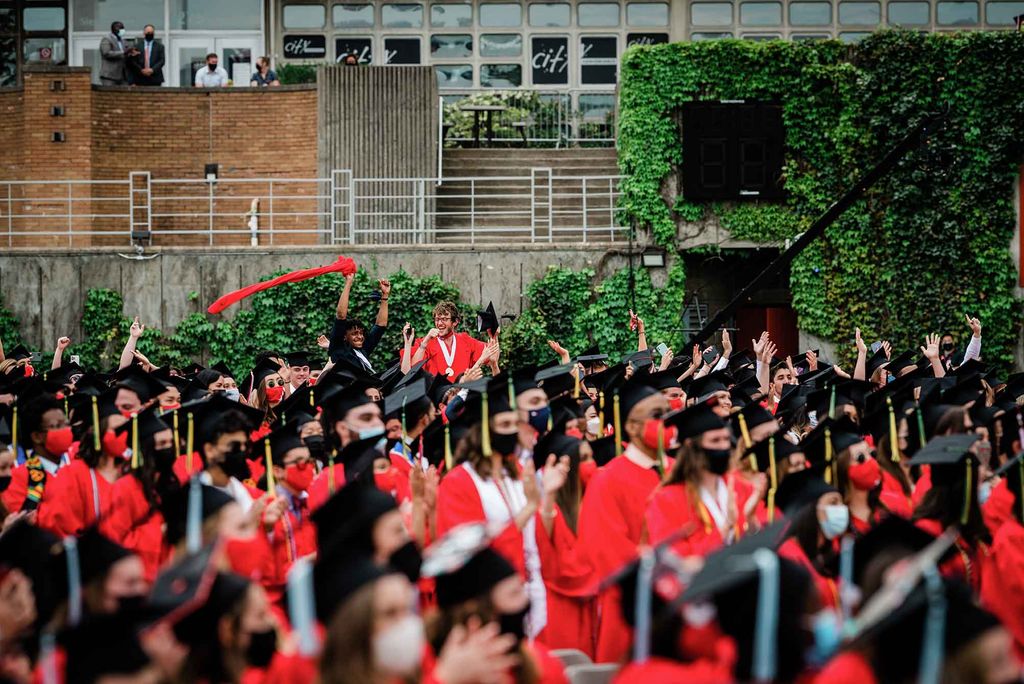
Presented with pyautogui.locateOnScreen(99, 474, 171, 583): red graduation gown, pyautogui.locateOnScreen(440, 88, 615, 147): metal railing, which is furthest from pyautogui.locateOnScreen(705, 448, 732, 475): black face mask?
pyautogui.locateOnScreen(440, 88, 615, 147): metal railing

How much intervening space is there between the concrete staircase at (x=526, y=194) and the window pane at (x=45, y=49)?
28.5 feet

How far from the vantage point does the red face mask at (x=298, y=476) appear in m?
6.54

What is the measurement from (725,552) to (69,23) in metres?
23.7


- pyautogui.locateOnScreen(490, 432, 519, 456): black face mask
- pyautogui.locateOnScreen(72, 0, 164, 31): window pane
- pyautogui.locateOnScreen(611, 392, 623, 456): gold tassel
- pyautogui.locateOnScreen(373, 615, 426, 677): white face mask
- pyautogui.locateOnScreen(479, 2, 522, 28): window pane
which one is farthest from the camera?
pyautogui.locateOnScreen(479, 2, 522, 28): window pane

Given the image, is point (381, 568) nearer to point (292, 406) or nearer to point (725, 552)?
point (725, 552)

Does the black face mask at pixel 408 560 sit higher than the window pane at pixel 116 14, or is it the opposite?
the window pane at pixel 116 14

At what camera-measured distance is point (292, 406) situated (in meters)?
8.52

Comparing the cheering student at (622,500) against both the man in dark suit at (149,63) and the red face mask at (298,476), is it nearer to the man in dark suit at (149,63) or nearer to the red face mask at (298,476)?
the red face mask at (298,476)

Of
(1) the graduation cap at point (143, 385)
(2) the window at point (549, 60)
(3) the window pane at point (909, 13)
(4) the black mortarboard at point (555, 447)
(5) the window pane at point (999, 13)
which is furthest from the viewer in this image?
(5) the window pane at point (999, 13)

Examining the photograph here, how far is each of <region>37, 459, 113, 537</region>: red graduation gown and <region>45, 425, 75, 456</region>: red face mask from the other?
30.5 inches

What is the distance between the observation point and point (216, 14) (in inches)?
969

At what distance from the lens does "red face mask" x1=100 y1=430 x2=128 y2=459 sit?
695 cm

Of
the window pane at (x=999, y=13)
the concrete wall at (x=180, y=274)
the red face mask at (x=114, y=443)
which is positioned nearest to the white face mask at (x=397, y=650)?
the red face mask at (x=114, y=443)

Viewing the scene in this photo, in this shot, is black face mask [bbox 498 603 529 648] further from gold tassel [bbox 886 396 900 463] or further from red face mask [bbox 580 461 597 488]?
gold tassel [bbox 886 396 900 463]
